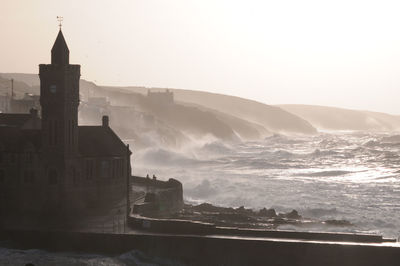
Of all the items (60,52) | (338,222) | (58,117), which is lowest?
(338,222)

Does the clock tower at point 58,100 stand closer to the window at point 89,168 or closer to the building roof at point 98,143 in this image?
the window at point 89,168

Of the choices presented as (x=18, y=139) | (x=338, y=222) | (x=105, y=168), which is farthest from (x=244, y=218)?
(x=18, y=139)

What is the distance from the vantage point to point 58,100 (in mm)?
55969

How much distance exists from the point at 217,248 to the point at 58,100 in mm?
17836

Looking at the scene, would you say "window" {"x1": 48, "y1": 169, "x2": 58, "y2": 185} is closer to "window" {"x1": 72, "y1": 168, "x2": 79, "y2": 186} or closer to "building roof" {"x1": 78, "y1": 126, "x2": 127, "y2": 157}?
"window" {"x1": 72, "y1": 168, "x2": 79, "y2": 186}

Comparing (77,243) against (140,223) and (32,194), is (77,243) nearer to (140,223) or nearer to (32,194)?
(140,223)

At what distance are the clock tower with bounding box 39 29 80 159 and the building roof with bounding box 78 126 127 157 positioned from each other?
9.57 ft

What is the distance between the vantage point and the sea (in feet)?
152

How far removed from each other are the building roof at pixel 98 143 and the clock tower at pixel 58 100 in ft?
9.57

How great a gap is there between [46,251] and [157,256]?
6733 millimetres

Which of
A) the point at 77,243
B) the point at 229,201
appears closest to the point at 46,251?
the point at 77,243

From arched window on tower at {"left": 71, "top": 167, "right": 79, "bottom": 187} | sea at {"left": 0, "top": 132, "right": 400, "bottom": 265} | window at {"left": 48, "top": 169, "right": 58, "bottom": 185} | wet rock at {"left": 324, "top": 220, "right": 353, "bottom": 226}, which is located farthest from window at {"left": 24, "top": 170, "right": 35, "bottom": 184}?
wet rock at {"left": 324, "top": 220, "right": 353, "bottom": 226}

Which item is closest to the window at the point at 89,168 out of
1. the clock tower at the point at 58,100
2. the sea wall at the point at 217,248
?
the clock tower at the point at 58,100

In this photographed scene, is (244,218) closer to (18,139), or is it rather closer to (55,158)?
(55,158)
